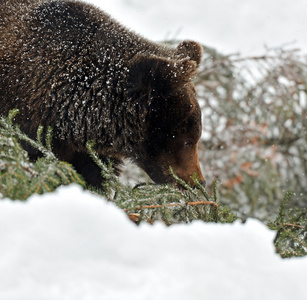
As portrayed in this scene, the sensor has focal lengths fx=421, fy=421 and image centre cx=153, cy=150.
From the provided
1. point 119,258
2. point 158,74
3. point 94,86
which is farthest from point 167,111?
point 119,258

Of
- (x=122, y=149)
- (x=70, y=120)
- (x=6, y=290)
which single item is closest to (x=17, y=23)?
(x=70, y=120)

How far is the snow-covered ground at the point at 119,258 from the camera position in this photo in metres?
1.26

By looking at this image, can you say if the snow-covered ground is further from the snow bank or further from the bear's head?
the bear's head

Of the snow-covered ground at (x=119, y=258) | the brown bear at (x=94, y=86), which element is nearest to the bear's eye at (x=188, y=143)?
the brown bear at (x=94, y=86)

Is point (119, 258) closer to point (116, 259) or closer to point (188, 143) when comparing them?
point (116, 259)

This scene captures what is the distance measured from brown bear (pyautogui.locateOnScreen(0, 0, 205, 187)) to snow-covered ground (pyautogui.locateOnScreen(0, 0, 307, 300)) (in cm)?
155

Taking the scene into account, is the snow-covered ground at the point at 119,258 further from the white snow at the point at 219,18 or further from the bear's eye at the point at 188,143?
the white snow at the point at 219,18

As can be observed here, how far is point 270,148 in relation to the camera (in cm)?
760

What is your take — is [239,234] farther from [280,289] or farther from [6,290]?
[6,290]

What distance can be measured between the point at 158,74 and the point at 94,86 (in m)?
0.47

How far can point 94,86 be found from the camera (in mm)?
3055

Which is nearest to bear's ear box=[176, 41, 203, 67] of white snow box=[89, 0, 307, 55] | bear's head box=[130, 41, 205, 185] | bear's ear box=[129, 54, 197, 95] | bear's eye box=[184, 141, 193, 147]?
bear's head box=[130, 41, 205, 185]

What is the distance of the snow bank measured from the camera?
126cm

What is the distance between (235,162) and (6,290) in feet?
22.4
